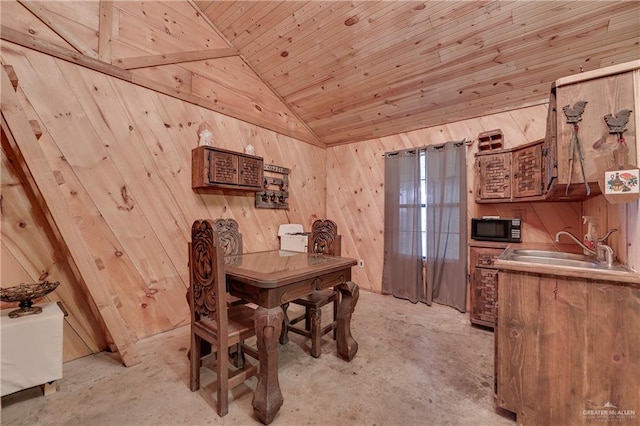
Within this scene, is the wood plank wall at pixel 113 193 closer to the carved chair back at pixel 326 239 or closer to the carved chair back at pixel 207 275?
the carved chair back at pixel 207 275

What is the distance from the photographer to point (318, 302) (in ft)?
7.07

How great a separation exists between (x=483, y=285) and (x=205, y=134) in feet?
11.1

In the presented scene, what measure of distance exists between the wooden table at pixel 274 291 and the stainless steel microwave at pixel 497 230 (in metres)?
Answer: 1.65

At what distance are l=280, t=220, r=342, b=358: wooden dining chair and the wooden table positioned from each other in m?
0.17

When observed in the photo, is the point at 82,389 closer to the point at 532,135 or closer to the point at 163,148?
the point at 163,148

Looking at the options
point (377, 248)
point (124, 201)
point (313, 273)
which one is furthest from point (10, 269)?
point (377, 248)

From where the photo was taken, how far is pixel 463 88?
2.86 m

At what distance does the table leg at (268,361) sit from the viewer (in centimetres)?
147

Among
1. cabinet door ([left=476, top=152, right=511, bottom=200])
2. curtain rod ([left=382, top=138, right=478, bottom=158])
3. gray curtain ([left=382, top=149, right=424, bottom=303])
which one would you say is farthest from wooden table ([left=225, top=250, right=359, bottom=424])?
curtain rod ([left=382, top=138, right=478, bottom=158])

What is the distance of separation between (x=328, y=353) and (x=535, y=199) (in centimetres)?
239

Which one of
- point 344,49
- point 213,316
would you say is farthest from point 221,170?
point 344,49

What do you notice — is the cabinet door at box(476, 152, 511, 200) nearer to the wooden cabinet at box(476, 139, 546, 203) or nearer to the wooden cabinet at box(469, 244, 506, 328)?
the wooden cabinet at box(476, 139, 546, 203)

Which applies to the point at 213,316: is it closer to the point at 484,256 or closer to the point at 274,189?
the point at 274,189

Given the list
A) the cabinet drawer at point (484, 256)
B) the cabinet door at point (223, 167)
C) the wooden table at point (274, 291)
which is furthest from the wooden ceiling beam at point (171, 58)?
the cabinet drawer at point (484, 256)
